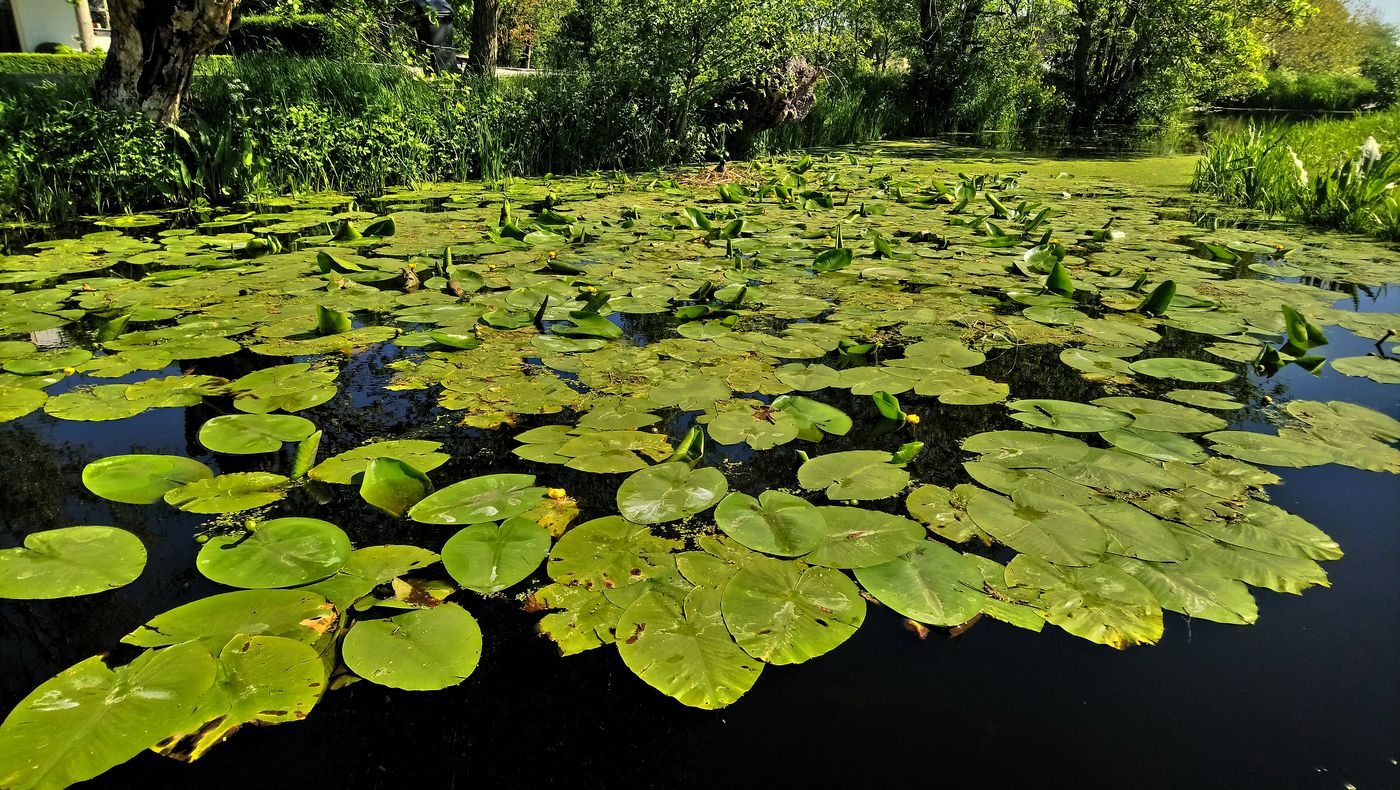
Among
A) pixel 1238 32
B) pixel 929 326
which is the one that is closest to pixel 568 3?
pixel 1238 32

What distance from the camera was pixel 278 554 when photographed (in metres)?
1.35

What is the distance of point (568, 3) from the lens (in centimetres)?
1967

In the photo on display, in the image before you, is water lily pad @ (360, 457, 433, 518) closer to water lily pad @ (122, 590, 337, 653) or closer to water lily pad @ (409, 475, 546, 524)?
water lily pad @ (409, 475, 546, 524)

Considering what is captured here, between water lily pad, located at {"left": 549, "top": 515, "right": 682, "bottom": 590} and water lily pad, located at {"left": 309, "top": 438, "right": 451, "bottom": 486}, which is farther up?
water lily pad, located at {"left": 549, "top": 515, "right": 682, "bottom": 590}

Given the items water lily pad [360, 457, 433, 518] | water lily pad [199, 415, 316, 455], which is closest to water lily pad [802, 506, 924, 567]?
water lily pad [360, 457, 433, 518]

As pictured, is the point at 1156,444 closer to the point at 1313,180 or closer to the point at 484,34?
the point at 1313,180

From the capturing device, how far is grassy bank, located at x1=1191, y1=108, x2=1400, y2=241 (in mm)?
4820

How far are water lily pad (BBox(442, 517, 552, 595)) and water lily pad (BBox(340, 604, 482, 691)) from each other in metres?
0.08

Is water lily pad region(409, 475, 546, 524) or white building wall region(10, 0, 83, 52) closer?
water lily pad region(409, 475, 546, 524)

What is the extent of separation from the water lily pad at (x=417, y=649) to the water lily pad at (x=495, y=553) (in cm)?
8

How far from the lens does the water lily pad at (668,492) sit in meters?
1.50

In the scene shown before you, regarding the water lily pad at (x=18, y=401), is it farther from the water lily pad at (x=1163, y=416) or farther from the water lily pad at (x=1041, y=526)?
the water lily pad at (x=1163, y=416)

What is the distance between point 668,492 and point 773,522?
0.26m

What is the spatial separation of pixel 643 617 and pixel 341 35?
9034 mm
